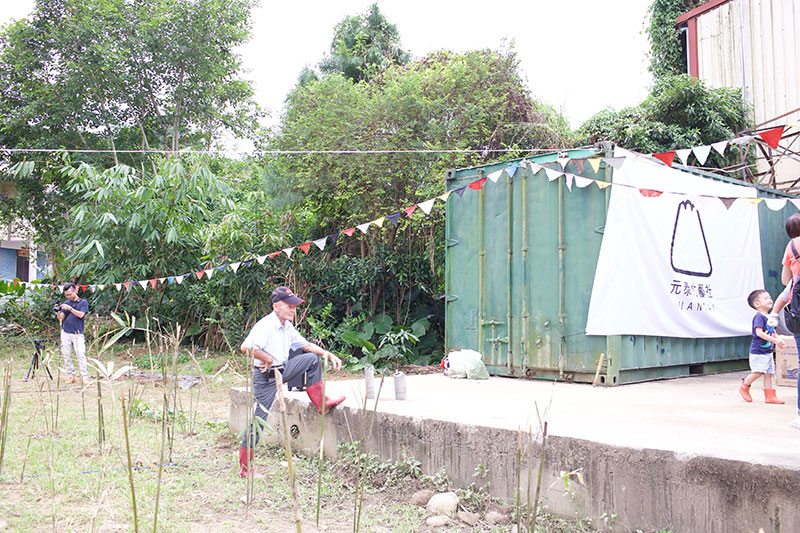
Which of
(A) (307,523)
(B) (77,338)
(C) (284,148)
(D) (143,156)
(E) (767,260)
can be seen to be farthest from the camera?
(D) (143,156)

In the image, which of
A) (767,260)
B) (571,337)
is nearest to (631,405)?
(571,337)

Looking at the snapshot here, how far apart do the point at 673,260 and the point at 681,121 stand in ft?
21.7

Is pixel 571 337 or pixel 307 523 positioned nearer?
pixel 307 523

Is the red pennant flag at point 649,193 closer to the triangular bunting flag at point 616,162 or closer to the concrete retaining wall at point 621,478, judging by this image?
the triangular bunting flag at point 616,162

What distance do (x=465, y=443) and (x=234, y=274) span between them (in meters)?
7.93

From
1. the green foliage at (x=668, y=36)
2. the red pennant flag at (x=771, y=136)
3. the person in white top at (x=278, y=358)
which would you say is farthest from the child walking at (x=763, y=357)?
the green foliage at (x=668, y=36)

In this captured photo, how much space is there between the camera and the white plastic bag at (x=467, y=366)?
667 cm

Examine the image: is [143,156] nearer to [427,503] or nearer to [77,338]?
[77,338]

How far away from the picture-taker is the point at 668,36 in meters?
13.4

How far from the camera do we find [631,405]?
4.77 metres

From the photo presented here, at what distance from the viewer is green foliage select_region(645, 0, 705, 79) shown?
13375 millimetres

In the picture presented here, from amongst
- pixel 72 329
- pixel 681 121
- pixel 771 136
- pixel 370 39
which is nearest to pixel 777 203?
pixel 771 136

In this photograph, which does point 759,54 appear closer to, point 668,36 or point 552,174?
point 668,36

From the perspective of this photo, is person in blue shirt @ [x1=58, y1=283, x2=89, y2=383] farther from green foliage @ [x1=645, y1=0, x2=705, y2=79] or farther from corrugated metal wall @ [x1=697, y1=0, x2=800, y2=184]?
green foliage @ [x1=645, y1=0, x2=705, y2=79]
